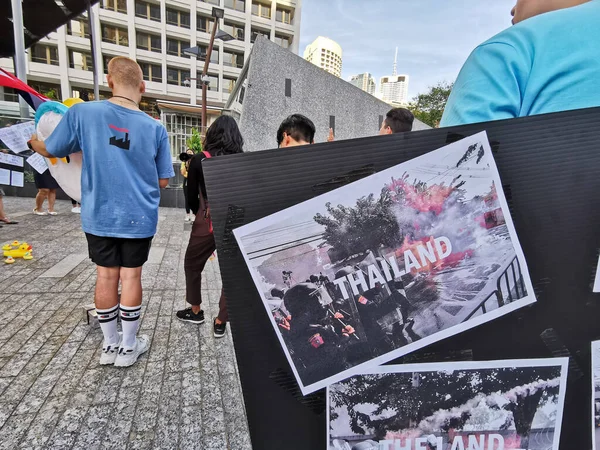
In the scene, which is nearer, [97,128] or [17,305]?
[97,128]

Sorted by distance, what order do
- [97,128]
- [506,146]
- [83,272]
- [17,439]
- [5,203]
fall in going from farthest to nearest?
[5,203] → [83,272] → [97,128] → [17,439] → [506,146]

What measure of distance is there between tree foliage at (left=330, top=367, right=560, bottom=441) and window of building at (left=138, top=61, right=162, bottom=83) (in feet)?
116

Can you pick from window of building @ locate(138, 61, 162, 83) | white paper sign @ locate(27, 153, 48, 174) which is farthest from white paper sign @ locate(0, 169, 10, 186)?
window of building @ locate(138, 61, 162, 83)

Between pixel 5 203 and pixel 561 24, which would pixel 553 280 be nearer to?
pixel 561 24

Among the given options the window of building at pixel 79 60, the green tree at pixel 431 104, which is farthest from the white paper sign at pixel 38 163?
the window of building at pixel 79 60

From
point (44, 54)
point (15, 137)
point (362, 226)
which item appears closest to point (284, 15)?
point (44, 54)

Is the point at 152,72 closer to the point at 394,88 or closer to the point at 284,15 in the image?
the point at 284,15

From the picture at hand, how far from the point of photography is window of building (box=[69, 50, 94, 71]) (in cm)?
2798

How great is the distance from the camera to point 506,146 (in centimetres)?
62

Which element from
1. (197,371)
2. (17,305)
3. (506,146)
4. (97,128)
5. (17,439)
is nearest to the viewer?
(506,146)

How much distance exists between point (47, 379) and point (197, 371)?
87 centimetres

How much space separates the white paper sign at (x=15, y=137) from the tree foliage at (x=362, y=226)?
131 inches

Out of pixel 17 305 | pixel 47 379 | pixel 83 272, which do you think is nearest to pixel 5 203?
pixel 83 272

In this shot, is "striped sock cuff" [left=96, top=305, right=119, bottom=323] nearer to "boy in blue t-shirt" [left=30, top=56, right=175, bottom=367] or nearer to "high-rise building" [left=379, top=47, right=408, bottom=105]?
"boy in blue t-shirt" [left=30, top=56, right=175, bottom=367]
